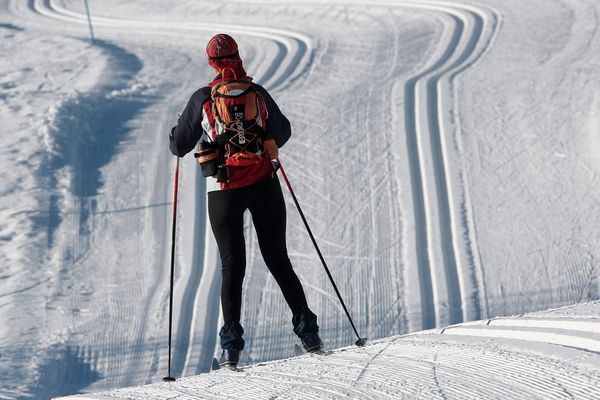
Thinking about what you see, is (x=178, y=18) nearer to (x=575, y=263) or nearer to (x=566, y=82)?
(x=566, y=82)

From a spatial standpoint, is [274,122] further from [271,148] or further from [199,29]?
[199,29]

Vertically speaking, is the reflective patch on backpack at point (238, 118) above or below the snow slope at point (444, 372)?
above

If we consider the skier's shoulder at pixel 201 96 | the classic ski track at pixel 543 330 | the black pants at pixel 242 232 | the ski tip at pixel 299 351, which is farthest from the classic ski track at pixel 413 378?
the skier's shoulder at pixel 201 96

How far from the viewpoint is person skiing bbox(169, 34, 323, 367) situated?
4.42m

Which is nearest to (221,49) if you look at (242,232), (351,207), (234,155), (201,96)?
(201,96)

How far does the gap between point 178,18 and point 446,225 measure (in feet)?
31.2

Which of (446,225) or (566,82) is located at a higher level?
(566,82)

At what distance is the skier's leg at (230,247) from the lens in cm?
455

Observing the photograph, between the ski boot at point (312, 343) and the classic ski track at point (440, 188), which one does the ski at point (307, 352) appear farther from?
the classic ski track at point (440, 188)

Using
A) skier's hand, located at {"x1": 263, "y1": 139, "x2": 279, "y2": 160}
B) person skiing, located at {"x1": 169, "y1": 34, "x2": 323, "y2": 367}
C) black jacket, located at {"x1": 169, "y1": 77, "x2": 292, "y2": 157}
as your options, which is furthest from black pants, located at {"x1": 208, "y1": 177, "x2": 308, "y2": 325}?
black jacket, located at {"x1": 169, "y1": 77, "x2": 292, "y2": 157}

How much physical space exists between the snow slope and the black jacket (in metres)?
1.09

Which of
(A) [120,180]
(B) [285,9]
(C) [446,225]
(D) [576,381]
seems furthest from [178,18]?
(D) [576,381]

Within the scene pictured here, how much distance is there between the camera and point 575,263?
8055 millimetres

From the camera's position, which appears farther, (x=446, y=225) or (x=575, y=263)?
(x=446, y=225)
